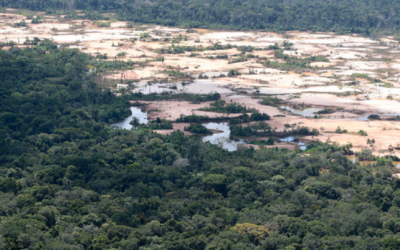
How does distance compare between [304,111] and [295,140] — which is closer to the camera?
[295,140]

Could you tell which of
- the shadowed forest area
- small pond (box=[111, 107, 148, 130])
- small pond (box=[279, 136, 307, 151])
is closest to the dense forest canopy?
the shadowed forest area

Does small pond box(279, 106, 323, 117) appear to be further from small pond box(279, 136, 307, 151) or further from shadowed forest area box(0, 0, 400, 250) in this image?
small pond box(279, 136, 307, 151)

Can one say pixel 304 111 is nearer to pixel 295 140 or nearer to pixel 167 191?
pixel 295 140

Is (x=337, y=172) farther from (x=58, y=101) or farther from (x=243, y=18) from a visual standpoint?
(x=243, y=18)

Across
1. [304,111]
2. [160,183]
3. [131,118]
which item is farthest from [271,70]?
[160,183]

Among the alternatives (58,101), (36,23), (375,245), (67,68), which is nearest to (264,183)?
(375,245)

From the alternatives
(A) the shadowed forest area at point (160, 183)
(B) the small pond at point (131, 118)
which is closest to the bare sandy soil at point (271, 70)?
(B) the small pond at point (131, 118)
